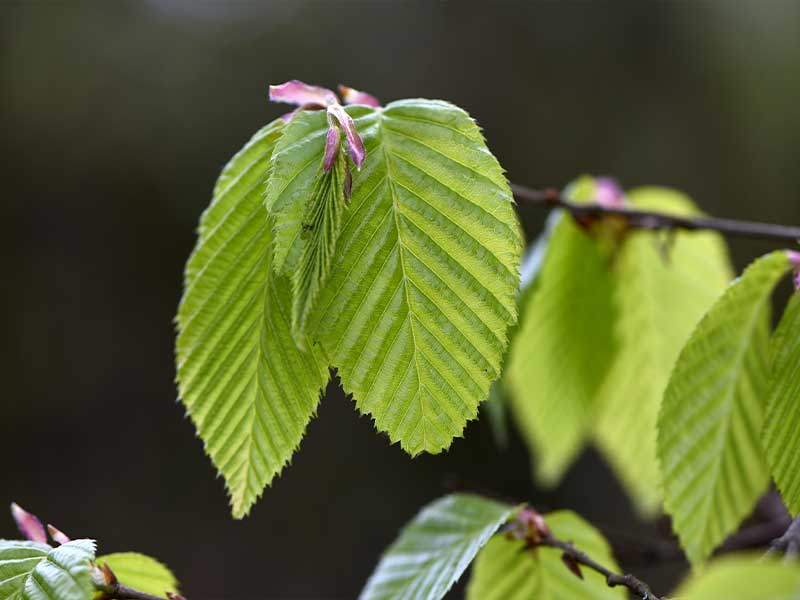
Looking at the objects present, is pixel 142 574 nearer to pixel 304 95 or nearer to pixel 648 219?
pixel 304 95

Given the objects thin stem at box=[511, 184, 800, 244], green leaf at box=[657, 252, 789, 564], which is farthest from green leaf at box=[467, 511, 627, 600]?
thin stem at box=[511, 184, 800, 244]

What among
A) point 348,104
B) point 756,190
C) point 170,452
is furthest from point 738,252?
point 348,104

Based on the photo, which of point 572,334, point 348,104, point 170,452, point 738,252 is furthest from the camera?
point 738,252

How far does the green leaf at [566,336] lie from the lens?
1.08 m

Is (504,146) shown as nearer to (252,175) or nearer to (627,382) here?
(627,382)

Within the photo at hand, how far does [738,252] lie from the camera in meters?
3.68

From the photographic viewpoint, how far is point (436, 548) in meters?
0.82

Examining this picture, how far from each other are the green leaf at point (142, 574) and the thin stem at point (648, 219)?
1.72 feet

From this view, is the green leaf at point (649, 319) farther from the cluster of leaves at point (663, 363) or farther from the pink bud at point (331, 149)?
the pink bud at point (331, 149)

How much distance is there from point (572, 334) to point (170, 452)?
101 inches

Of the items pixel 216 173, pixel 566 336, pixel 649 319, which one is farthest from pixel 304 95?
pixel 216 173

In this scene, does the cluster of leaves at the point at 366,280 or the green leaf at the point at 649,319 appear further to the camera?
the green leaf at the point at 649,319

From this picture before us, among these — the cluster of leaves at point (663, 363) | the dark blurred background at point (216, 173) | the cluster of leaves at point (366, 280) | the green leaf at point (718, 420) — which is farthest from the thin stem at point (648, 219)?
the dark blurred background at point (216, 173)

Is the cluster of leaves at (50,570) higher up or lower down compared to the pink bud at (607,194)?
lower down
